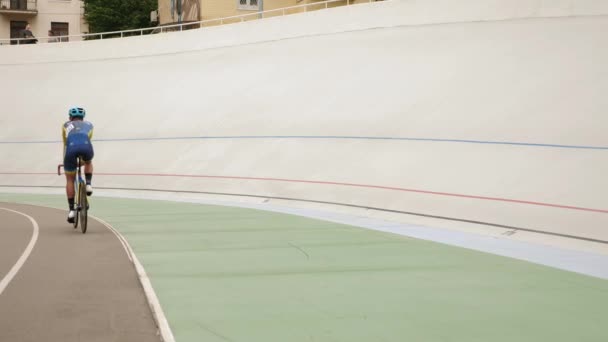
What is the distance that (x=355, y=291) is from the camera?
7.27m

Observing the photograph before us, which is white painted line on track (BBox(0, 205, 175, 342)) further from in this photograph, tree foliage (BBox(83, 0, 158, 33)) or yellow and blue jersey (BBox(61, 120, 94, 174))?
tree foliage (BBox(83, 0, 158, 33))

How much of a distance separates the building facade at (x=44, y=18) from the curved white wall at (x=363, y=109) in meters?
24.5

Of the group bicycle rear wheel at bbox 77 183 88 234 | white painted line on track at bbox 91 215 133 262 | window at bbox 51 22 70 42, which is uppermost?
window at bbox 51 22 70 42

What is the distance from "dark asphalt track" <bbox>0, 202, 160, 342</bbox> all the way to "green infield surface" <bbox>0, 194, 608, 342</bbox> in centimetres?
28

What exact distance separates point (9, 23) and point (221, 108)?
37.7 meters

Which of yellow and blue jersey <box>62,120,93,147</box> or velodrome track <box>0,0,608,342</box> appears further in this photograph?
yellow and blue jersey <box>62,120,93,147</box>

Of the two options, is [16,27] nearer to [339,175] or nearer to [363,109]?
[363,109]

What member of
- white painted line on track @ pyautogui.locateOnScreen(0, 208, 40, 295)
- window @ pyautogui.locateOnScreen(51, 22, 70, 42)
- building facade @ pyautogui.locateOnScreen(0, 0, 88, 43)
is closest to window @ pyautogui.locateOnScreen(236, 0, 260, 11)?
building facade @ pyautogui.locateOnScreen(0, 0, 88, 43)

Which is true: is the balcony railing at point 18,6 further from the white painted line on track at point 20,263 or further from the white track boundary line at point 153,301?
the white track boundary line at point 153,301

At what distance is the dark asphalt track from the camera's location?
572cm

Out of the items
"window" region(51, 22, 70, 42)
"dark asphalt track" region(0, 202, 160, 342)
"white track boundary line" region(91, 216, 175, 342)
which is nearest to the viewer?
"white track boundary line" region(91, 216, 175, 342)

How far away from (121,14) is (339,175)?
126 feet

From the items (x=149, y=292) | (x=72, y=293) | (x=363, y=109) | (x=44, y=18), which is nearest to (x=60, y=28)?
(x=44, y=18)

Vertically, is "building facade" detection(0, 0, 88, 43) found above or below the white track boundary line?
above
